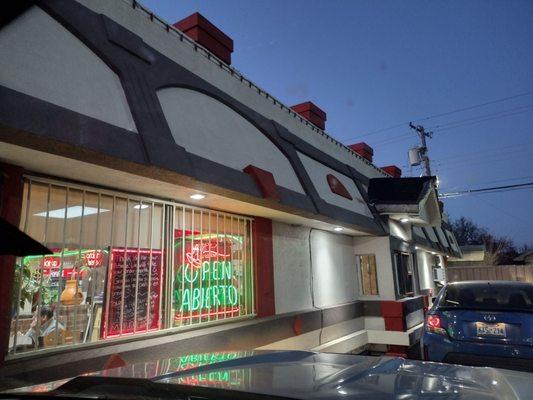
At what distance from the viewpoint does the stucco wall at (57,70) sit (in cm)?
350

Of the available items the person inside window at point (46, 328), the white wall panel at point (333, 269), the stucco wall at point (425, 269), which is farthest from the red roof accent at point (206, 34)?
the stucco wall at point (425, 269)

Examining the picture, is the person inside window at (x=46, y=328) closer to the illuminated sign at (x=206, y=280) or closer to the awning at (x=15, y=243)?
the illuminated sign at (x=206, y=280)

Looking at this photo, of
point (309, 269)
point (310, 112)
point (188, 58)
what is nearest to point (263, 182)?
point (188, 58)

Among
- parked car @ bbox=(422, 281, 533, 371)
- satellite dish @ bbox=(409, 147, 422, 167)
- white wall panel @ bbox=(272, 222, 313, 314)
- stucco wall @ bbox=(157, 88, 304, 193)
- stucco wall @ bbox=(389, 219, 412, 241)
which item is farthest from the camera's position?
satellite dish @ bbox=(409, 147, 422, 167)

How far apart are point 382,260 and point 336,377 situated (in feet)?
33.6

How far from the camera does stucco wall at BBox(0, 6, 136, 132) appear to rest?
3.50 meters

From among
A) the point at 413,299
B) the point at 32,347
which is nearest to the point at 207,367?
the point at 32,347

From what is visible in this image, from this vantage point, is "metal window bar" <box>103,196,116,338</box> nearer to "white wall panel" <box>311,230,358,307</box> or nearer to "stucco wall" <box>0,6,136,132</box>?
"stucco wall" <box>0,6,136,132</box>

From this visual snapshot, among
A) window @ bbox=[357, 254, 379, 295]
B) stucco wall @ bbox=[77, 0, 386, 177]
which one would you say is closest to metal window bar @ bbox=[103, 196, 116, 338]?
stucco wall @ bbox=[77, 0, 386, 177]

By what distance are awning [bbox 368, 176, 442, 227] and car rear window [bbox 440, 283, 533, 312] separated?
4.33m

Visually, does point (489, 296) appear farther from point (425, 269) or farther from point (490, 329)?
point (425, 269)

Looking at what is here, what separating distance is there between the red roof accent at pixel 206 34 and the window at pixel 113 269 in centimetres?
313

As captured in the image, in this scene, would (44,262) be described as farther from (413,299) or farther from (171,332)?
(413,299)

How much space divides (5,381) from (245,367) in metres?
2.63
